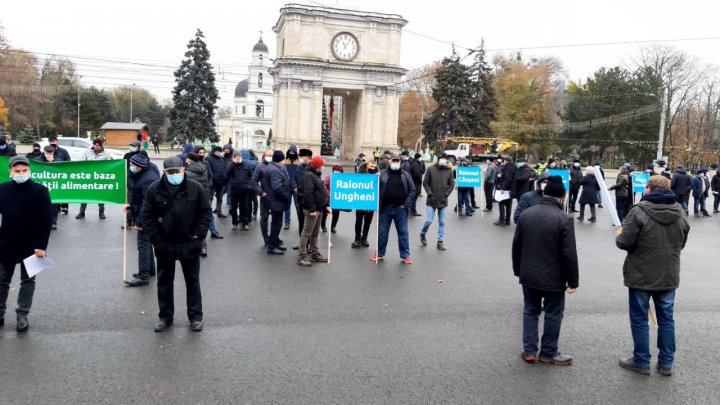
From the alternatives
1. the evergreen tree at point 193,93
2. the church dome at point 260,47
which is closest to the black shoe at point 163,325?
the evergreen tree at point 193,93

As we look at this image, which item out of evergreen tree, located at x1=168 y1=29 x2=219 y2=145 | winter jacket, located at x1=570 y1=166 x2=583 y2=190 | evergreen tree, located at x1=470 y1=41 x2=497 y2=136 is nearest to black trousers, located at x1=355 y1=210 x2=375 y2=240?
winter jacket, located at x1=570 y1=166 x2=583 y2=190

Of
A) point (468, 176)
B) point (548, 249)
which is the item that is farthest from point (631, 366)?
point (468, 176)

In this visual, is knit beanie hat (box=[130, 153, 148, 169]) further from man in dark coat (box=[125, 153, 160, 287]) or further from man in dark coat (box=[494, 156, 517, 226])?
man in dark coat (box=[494, 156, 517, 226])

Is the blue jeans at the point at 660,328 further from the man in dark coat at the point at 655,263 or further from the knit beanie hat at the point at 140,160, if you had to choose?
the knit beanie hat at the point at 140,160

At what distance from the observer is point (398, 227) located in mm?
10516

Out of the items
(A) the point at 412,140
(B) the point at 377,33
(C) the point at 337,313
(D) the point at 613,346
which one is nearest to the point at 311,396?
(C) the point at 337,313

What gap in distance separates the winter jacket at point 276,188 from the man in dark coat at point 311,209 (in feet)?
2.34

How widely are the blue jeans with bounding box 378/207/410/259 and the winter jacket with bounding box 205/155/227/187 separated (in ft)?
18.7

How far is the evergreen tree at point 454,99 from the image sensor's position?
6247 cm

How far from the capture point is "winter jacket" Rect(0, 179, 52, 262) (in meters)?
6.23

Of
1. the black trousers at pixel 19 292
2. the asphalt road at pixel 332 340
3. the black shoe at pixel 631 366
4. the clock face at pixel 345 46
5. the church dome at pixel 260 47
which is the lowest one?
the asphalt road at pixel 332 340

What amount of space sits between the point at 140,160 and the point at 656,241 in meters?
7.07

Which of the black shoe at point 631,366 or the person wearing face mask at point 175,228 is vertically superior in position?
the person wearing face mask at point 175,228

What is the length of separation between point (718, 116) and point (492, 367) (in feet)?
248
